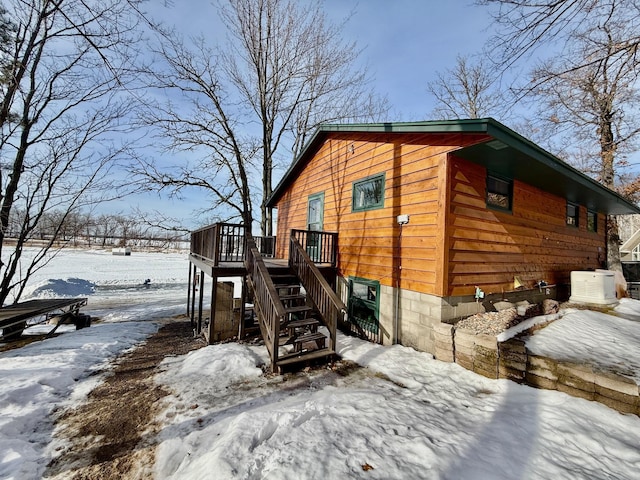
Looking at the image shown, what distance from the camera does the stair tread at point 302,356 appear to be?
174 inches

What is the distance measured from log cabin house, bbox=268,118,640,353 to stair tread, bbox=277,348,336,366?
170cm

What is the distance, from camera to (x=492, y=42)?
13.6 ft

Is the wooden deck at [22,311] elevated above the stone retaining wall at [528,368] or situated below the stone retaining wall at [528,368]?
below

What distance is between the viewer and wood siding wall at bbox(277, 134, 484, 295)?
194 inches

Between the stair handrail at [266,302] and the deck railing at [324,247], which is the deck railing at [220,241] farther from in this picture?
the deck railing at [324,247]

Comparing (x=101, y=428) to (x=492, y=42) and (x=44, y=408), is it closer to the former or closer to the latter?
(x=44, y=408)

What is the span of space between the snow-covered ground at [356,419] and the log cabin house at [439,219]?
122cm

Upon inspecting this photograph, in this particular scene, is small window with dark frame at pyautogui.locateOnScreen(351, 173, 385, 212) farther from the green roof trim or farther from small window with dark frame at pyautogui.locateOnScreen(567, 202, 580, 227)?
small window with dark frame at pyautogui.locateOnScreen(567, 202, 580, 227)

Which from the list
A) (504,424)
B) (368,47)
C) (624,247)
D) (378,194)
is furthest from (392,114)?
(504,424)

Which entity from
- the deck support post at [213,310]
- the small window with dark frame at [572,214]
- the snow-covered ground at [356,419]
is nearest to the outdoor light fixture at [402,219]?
the snow-covered ground at [356,419]

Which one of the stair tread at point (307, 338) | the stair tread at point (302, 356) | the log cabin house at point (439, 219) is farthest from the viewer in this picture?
the log cabin house at point (439, 219)

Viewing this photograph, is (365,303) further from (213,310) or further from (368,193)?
(213,310)

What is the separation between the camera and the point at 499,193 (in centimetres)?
593

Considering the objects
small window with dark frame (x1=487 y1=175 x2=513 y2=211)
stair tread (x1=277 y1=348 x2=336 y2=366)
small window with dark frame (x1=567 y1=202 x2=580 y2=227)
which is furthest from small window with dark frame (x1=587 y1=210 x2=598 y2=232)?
stair tread (x1=277 y1=348 x2=336 y2=366)
